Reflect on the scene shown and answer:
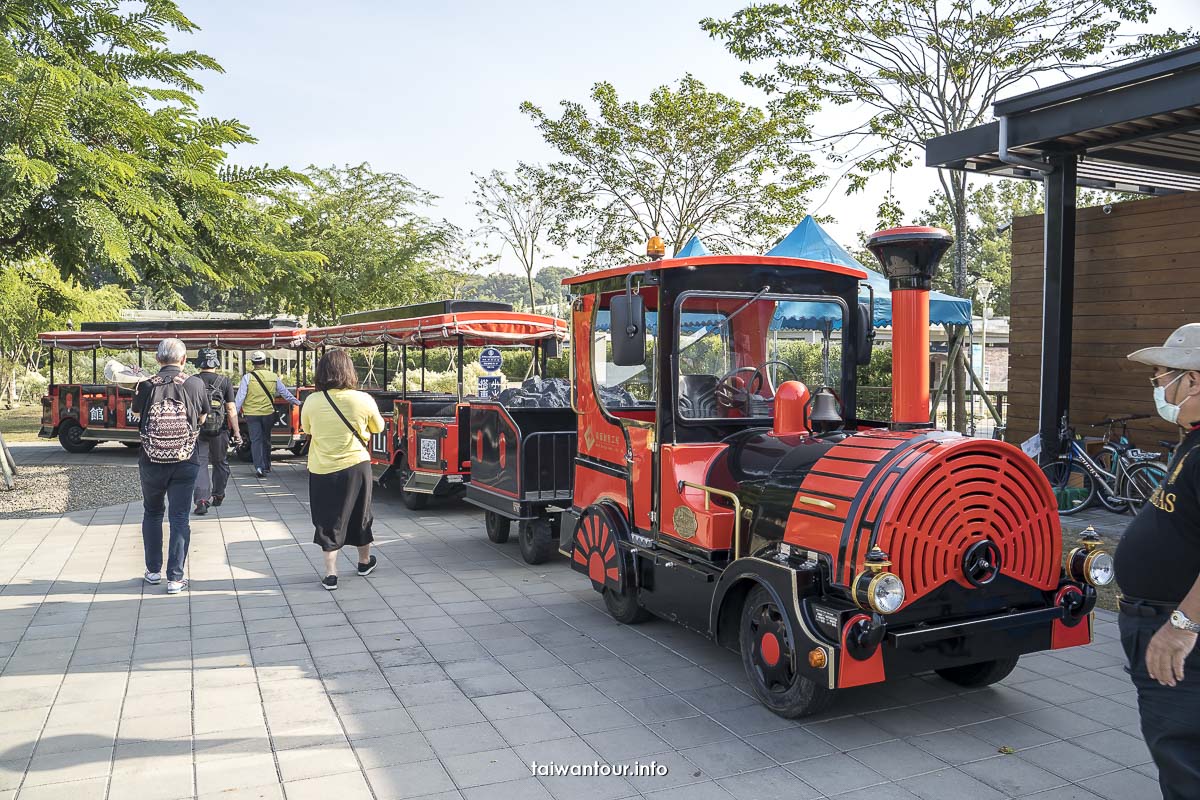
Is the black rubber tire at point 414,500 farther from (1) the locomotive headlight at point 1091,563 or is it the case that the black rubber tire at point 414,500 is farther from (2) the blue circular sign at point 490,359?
(1) the locomotive headlight at point 1091,563

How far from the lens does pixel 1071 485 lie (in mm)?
8820

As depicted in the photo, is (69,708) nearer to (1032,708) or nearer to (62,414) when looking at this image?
(1032,708)

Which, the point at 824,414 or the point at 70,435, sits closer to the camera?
the point at 824,414

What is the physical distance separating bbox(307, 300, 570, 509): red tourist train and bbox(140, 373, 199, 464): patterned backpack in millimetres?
2761

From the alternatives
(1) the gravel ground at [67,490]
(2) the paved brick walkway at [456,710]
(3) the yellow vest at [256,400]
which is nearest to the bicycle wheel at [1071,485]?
(2) the paved brick walkway at [456,710]

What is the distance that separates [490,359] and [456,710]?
31.9 feet

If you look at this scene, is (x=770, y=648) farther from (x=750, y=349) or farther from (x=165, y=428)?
(x=165, y=428)

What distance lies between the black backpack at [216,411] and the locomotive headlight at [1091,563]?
7.74 meters

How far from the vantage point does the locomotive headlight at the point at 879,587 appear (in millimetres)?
3607

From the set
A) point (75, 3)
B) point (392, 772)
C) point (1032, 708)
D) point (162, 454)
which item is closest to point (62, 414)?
point (75, 3)

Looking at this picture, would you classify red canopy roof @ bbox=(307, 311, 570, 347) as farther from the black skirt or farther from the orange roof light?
the orange roof light

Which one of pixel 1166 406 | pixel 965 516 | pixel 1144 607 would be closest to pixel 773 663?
pixel 965 516

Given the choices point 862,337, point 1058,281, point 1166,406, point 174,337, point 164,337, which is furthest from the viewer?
point 174,337

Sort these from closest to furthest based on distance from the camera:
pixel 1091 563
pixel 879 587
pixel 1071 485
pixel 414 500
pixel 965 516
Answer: pixel 879 587 → pixel 965 516 → pixel 1091 563 → pixel 1071 485 → pixel 414 500
